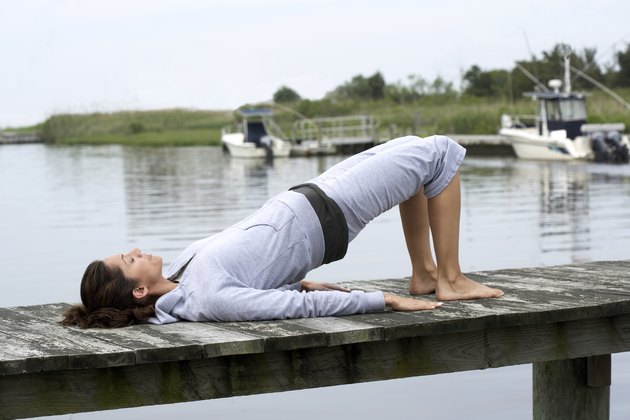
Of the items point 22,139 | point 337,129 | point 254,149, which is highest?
point 337,129

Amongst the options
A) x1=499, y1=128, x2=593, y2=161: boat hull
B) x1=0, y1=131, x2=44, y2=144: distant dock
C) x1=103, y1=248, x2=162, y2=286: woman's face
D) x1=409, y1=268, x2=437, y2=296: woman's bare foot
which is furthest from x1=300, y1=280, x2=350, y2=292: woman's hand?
x1=0, y1=131, x2=44, y2=144: distant dock

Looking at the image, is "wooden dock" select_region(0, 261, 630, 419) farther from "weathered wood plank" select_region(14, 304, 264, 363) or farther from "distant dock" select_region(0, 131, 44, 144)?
"distant dock" select_region(0, 131, 44, 144)

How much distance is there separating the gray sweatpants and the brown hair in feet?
2.93

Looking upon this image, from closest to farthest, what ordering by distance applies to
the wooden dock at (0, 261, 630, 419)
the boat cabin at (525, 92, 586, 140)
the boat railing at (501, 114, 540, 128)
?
the wooden dock at (0, 261, 630, 419), the boat cabin at (525, 92, 586, 140), the boat railing at (501, 114, 540, 128)

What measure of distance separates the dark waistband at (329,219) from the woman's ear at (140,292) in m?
0.74

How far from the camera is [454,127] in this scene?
2184 inches

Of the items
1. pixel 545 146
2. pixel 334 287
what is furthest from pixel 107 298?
pixel 545 146

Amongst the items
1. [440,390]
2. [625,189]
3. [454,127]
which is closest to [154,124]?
[454,127]

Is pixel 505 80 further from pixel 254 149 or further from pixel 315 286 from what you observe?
pixel 315 286

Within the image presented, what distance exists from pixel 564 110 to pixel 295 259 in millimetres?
35762

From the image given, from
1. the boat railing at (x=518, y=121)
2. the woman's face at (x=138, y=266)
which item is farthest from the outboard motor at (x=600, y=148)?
the woman's face at (x=138, y=266)

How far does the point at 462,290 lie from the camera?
5176 millimetres

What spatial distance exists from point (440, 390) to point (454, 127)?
48.9 m

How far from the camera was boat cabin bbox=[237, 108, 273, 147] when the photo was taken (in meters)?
54.3
